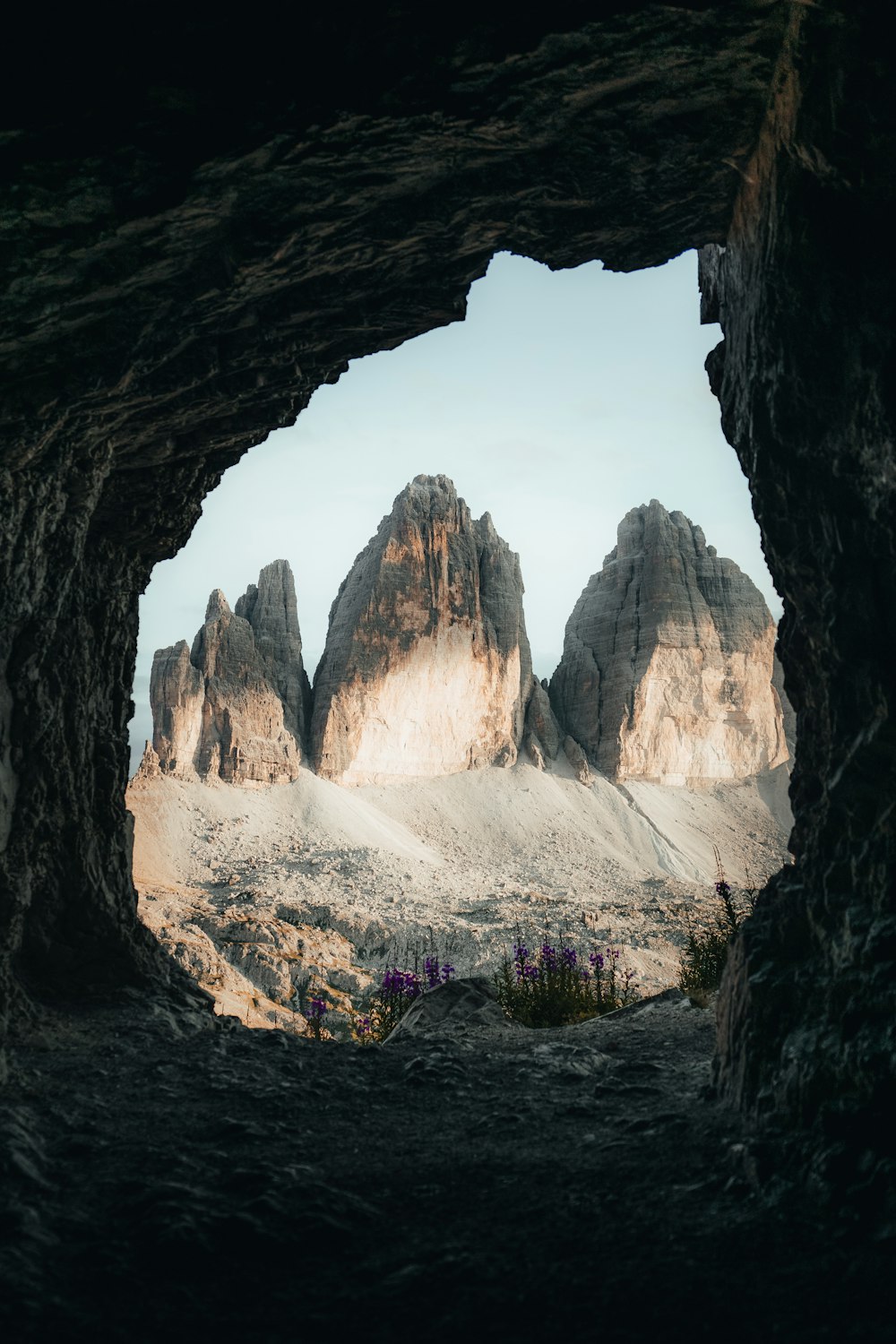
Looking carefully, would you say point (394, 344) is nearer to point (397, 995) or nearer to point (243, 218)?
point (243, 218)

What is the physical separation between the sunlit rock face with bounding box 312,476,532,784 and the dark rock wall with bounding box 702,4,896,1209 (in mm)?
63594

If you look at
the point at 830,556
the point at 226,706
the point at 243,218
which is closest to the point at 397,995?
the point at 830,556

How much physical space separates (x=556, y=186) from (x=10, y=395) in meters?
3.94

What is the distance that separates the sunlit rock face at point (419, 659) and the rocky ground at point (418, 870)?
10.4ft

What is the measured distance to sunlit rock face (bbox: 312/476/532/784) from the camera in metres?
A: 69.6

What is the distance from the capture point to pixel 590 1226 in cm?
342

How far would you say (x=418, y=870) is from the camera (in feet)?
176

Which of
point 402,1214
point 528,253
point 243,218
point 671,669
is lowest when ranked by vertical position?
point 402,1214

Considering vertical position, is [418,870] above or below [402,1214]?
below

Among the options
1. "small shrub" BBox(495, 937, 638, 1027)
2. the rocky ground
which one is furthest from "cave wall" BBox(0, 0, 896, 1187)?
the rocky ground

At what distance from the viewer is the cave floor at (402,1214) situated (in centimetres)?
272

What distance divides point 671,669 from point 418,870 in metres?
35.0

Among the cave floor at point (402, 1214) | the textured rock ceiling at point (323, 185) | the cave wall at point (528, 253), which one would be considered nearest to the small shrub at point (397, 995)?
the cave floor at point (402, 1214)

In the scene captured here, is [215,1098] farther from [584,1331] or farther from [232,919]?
[232,919]
